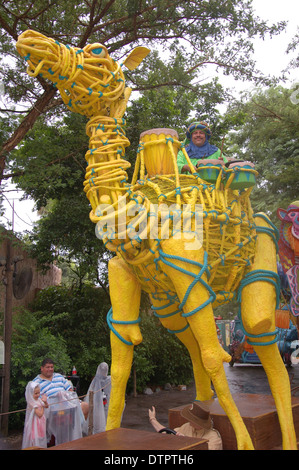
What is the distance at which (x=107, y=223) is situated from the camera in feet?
8.84

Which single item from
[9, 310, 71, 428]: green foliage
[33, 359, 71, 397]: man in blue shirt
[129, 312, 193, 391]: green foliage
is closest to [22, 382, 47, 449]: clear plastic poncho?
[33, 359, 71, 397]: man in blue shirt

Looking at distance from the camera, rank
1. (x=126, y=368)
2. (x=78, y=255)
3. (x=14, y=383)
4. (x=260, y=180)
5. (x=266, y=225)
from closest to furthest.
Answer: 1. (x=126, y=368)
2. (x=266, y=225)
3. (x=14, y=383)
4. (x=78, y=255)
5. (x=260, y=180)

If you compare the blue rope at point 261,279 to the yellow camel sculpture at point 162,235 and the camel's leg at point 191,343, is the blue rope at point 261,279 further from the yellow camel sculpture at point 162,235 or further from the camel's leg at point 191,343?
the camel's leg at point 191,343

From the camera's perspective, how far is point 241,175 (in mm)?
2854

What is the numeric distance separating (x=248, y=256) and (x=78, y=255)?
5.83 metres

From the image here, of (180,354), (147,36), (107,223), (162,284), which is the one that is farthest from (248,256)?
(180,354)

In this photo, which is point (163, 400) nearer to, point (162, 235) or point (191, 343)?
point (191, 343)

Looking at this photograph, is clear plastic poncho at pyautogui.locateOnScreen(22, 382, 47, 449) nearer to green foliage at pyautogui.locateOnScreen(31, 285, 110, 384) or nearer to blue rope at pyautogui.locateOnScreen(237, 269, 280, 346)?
blue rope at pyautogui.locateOnScreen(237, 269, 280, 346)

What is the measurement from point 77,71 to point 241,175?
1.24 metres

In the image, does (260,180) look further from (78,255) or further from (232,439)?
(232,439)

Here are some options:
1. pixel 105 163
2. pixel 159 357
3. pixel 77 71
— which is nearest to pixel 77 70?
pixel 77 71

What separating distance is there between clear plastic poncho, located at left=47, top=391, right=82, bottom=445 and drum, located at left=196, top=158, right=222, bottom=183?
2.85 meters

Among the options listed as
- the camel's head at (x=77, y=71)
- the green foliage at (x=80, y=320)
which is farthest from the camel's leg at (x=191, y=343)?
the green foliage at (x=80, y=320)

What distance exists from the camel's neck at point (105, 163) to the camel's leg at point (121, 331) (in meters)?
0.49
